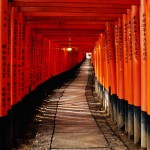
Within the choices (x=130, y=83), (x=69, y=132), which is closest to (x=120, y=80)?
(x=130, y=83)

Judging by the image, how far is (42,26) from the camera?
43.6ft

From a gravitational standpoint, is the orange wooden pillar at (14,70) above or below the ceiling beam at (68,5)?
below

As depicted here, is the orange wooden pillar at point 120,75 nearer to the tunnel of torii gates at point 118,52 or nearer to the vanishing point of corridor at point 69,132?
the tunnel of torii gates at point 118,52

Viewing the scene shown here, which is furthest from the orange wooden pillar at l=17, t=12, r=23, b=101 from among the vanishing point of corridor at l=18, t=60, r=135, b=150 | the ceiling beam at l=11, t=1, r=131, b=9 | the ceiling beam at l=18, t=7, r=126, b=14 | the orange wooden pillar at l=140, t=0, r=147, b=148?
the orange wooden pillar at l=140, t=0, r=147, b=148

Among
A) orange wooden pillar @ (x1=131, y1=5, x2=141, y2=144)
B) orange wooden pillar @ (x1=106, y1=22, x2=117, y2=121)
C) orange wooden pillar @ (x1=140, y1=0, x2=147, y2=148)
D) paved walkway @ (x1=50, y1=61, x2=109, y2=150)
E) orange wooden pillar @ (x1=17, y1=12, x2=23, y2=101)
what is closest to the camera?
orange wooden pillar @ (x1=140, y1=0, x2=147, y2=148)

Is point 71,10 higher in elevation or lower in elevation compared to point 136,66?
higher

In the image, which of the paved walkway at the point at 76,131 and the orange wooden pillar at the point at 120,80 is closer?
the paved walkway at the point at 76,131

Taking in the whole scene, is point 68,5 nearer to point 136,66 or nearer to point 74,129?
point 136,66

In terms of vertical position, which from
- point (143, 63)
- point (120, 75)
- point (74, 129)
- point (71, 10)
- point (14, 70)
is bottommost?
point (74, 129)

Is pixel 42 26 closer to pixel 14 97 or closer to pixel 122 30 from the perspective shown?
pixel 122 30

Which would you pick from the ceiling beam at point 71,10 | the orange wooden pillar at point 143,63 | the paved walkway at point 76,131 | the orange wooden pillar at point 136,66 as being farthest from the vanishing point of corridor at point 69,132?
the ceiling beam at point 71,10

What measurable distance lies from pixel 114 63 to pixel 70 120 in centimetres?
300

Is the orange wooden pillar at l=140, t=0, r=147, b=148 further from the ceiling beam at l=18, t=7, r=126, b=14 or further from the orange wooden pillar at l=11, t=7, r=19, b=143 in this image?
the orange wooden pillar at l=11, t=7, r=19, b=143

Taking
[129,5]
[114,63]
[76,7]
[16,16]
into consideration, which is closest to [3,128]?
[16,16]
